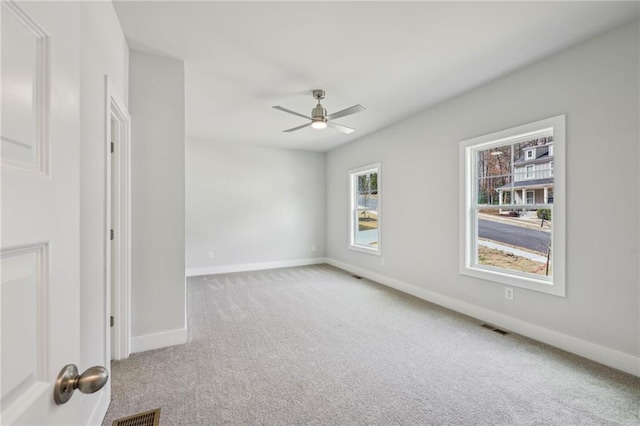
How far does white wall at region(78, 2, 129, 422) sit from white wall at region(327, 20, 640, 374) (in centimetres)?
344

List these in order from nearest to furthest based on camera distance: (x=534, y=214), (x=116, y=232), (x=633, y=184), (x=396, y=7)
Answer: (x=396, y=7) < (x=633, y=184) < (x=116, y=232) < (x=534, y=214)

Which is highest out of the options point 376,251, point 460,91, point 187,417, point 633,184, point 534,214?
point 460,91

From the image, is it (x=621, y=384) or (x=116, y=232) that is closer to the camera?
(x=621, y=384)

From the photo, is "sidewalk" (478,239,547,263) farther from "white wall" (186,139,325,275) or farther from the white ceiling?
"white wall" (186,139,325,275)

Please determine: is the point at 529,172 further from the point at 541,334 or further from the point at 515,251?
the point at 541,334

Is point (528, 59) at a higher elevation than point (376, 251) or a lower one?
higher

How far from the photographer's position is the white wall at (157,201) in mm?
2535

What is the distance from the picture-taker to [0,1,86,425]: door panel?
1.43ft

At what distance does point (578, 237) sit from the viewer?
249cm

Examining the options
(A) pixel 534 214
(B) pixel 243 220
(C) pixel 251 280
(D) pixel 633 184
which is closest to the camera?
(D) pixel 633 184

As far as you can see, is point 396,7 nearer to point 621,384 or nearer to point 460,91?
point 460,91

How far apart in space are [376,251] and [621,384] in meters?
3.27

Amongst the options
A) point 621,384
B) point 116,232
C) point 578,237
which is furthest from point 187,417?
point 578,237

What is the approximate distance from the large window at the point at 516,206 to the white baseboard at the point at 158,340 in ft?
10.1
